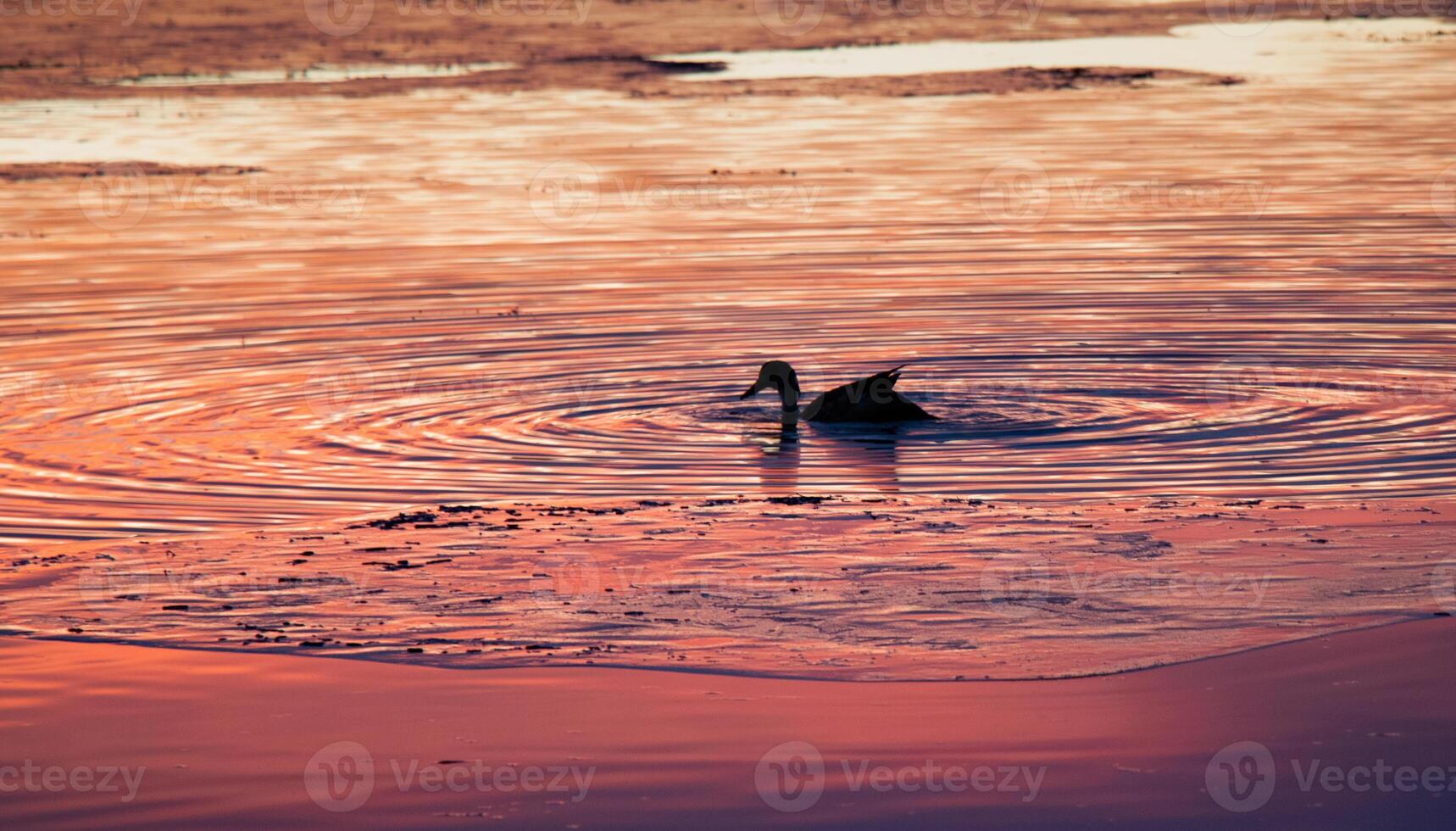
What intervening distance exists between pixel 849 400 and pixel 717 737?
6530 millimetres

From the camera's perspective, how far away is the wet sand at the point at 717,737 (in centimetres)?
677

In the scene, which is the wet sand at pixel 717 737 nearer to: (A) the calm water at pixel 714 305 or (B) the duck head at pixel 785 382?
(A) the calm water at pixel 714 305

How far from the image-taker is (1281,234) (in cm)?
2164

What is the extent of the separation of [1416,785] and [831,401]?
7.56m

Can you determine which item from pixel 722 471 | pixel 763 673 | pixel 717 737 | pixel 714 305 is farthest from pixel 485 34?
pixel 717 737

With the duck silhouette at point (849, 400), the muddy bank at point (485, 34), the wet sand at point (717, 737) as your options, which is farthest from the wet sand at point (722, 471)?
the muddy bank at point (485, 34)

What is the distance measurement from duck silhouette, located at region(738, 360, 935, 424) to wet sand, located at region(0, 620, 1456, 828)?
535 cm

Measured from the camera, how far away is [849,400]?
13758mm

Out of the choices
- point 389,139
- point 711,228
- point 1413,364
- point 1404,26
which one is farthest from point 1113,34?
point 1413,364

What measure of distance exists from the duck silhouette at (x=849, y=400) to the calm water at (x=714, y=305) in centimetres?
16

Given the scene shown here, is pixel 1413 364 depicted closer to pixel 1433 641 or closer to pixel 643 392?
pixel 643 392

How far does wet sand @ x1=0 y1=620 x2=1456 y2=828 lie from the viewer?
6766 millimetres

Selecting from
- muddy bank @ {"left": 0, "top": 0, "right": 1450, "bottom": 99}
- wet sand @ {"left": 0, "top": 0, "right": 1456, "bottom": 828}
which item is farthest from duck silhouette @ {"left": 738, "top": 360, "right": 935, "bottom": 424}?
muddy bank @ {"left": 0, "top": 0, "right": 1450, "bottom": 99}

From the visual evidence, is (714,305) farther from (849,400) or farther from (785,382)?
(849,400)
